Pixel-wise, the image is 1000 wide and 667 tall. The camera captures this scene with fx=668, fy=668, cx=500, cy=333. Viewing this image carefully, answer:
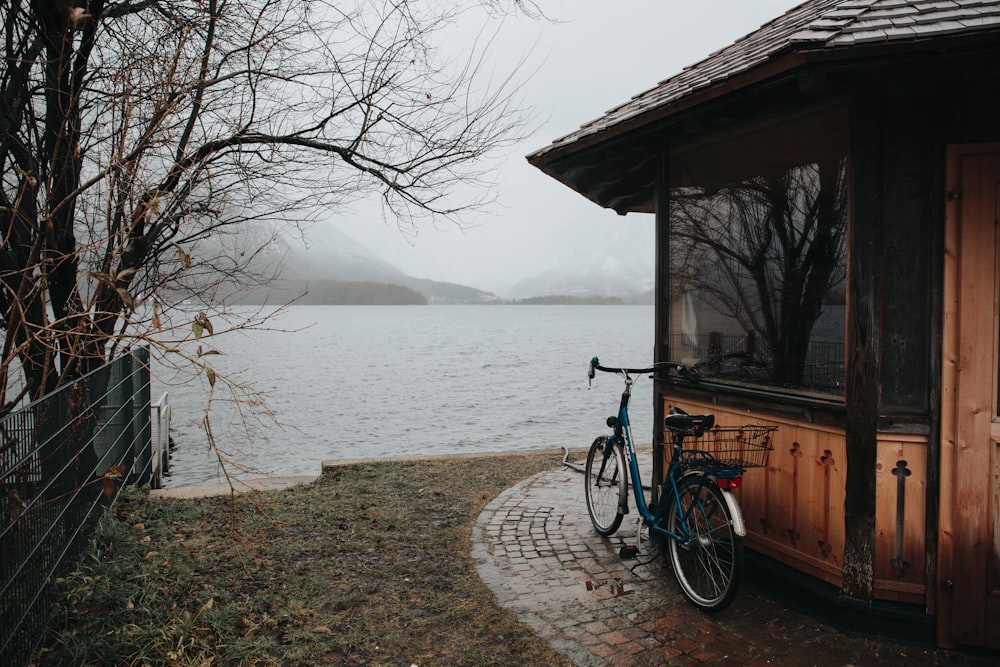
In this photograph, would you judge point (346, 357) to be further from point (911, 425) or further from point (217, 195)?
point (911, 425)

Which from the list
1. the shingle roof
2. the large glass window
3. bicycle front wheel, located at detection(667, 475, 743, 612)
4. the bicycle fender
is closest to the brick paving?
bicycle front wheel, located at detection(667, 475, 743, 612)

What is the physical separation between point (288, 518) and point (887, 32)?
18.5ft

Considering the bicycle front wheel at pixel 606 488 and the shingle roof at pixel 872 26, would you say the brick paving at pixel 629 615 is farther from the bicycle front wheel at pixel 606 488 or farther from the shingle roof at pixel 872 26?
the shingle roof at pixel 872 26

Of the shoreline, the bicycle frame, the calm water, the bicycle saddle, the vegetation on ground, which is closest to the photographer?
the vegetation on ground

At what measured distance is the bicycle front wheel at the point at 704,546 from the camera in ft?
12.4

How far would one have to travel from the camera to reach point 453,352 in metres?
56.0

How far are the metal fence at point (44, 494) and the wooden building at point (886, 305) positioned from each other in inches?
139

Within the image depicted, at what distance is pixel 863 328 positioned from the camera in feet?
11.7

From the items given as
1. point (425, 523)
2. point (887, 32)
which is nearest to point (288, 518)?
Result: point (425, 523)

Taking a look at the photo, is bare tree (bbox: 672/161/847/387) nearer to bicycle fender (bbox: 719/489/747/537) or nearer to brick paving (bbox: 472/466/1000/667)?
bicycle fender (bbox: 719/489/747/537)

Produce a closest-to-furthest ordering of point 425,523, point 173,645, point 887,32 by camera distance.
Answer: point 887,32 < point 173,645 < point 425,523

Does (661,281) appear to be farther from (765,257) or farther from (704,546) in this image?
(704,546)

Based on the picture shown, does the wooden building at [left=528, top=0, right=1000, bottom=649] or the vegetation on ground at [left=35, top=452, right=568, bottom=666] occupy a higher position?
the wooden building at [left=528, top=0, right=1000, bottom=649]

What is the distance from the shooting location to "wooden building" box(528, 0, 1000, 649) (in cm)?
337
